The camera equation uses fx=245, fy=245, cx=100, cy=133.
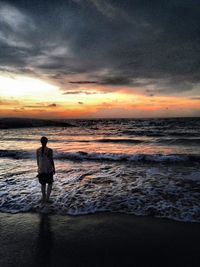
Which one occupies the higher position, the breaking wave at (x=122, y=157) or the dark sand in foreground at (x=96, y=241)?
the dark sand in foreground at (x=96, y=241)

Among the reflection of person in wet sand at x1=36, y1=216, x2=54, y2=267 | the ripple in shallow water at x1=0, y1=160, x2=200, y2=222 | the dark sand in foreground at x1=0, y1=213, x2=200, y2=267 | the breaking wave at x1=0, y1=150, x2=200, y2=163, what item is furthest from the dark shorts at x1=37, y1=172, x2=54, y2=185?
the breaking wave at x1=0, y1=150, x2=200, y2=163

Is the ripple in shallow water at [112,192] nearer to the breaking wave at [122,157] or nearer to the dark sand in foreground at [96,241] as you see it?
the dark sand in foreground at [96,241]

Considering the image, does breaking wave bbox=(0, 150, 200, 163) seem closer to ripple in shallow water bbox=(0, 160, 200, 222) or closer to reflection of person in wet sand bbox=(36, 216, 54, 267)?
ripple in shallow water bbox=(0, 160, 200, 222)

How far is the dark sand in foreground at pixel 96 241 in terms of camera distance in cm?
446

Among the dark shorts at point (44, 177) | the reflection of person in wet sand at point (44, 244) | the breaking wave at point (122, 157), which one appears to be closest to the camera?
the reflection of person in wet sand at point (44, 244)

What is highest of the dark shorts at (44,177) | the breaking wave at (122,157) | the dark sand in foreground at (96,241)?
the dark shorts at (44,177)

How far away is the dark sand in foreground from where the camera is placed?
446 cm

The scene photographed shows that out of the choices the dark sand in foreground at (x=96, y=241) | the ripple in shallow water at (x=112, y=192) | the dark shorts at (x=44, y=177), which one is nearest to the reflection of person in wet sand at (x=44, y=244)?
the dark sand in foreground at (x=96, y=241)

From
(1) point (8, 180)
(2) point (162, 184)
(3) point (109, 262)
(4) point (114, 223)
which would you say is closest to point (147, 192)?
(2) point (162, 184)

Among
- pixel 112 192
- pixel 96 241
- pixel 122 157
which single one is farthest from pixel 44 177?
pixel 122 157

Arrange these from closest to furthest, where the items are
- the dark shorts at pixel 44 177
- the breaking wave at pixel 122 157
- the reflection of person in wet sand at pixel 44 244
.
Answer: the reflection of person in wet sand at pixel 44 244
the dark shorts at pixel 44 177
the breaking wave at pixel 122 157

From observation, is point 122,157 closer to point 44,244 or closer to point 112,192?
point 112,192

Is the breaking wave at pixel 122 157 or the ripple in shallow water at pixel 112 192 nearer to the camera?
the ripple in shallow water at pixel 112 192

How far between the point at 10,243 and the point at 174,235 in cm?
352
